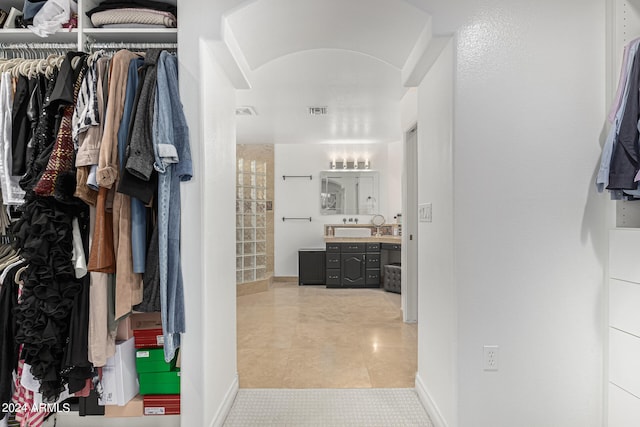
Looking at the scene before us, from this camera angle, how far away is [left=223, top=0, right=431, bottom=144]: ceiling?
1.92 m

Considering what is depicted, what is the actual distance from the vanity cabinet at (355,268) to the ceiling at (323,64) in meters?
1.99

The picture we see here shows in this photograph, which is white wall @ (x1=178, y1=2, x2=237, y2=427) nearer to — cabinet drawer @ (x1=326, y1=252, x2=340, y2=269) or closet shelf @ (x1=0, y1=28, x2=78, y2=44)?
closet shelf @ (x1=0, y1=28, x2=78, y2=44)

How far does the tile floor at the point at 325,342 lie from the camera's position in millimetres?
2684

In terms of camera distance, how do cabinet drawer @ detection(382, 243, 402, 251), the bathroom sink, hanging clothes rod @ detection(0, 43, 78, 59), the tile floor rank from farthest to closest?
the bathroom sink < cabinet drawer @ detection(382, 243, 402, 251) < the tile floor < hanging clothes rod @ detection(0, 43, 78, 59)

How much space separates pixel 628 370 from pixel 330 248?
469cm

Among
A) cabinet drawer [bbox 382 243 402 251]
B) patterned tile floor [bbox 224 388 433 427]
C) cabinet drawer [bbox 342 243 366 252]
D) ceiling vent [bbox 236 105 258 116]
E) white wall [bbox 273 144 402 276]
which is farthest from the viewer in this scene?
white wall [bbox 273 144 402 276]

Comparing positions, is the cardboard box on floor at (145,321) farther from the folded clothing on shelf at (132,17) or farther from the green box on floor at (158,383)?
the folded clothing on shelf at (132,17)

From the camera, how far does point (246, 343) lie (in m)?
3.41

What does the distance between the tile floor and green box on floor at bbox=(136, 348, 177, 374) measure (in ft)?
2.86

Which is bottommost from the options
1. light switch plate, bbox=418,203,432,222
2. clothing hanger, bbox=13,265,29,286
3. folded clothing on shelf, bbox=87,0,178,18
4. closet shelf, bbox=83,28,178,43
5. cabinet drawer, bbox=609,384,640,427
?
cabinet drawer, bbox=609,384,640,427

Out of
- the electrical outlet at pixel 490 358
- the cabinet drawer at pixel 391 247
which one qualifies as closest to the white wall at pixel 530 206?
the electrical outlet at pixel 490 358

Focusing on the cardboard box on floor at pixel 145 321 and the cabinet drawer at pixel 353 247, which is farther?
the cabinet drawer at pixel 353 247

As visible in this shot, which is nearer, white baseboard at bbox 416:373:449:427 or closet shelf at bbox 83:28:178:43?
closet shelf at bbox 83:28:178:43

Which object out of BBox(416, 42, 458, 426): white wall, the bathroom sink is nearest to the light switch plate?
BBox(416, 42, 458, 426): white wall
